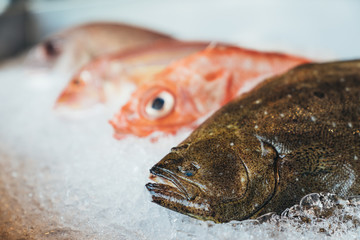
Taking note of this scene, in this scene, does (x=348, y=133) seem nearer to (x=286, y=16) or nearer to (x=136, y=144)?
(x=136, y=144)

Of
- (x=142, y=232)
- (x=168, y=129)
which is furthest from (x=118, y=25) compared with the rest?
(x=142, y=232)

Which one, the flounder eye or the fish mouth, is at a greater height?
the flounder eye

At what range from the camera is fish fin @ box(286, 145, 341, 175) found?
A: 86 centimetres

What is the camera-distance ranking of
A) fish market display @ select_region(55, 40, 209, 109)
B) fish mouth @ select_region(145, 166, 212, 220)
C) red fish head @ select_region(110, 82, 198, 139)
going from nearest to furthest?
fish mouth @ select_region(145, 166, 212, 220), red fish head @ select_region(110, 82, 198, 139), fish market display @ select_region(55, 40, 209, 109)

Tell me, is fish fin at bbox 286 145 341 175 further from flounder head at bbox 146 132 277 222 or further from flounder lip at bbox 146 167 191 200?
flounder lip at bbox 146 167 191 200

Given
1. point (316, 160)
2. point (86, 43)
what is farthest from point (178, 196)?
point (86, 43)

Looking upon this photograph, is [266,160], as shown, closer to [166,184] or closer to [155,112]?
[166,184]

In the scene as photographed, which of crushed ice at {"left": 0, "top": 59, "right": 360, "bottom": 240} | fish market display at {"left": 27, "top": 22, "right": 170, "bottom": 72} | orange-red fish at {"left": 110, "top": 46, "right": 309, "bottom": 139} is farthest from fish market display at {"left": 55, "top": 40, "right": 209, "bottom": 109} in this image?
fish market display at {"left": 27, "top": 22, "right": 170, "bottom": 72}

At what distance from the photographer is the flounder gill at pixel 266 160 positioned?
0.83m

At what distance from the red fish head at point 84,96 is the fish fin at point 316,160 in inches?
40.9

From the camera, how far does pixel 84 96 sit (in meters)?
1.61

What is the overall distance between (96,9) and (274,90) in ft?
7.49

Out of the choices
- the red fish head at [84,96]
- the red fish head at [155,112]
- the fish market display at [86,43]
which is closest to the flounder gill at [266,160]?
the red fish head at [155,112]

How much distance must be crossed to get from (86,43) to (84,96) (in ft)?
2.11
